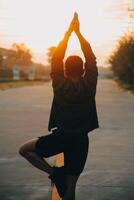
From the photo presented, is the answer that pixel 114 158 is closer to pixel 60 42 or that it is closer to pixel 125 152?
pixel 125 152

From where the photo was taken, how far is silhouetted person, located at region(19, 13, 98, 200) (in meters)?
6.15

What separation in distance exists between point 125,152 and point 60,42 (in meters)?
5.71

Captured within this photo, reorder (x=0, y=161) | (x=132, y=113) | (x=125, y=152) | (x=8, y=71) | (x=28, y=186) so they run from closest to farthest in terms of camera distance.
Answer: (x=28, y=186) → (x=0, y=161) → (x=125, y=152) → (x=132, y=113) → (x=8, y=71)

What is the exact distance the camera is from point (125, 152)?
11.7m

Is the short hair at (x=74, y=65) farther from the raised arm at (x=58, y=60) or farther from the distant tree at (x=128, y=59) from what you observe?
the distant tree at (x=128, y=59)

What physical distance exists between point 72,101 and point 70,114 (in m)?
0.13

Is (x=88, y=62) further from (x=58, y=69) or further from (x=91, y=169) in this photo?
(x=91, y=169)

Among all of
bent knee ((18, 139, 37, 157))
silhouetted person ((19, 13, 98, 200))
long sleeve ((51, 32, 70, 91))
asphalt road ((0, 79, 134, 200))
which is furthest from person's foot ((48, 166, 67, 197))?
asphalt road ((0, 79, 134, 200))

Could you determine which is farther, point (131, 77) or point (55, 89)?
point (131, 77)

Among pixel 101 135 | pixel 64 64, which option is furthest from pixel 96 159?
pixel 64 64

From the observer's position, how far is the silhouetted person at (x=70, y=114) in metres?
6.15

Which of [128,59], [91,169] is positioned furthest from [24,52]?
[91,169]

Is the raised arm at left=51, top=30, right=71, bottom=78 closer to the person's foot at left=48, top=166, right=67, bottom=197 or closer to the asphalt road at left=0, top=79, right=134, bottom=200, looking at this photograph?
the person's foot at left=48, top=166, right=67, bottom=197

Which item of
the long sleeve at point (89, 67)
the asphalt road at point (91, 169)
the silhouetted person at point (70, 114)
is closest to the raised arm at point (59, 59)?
the silhouetted person at point (70, 114)
